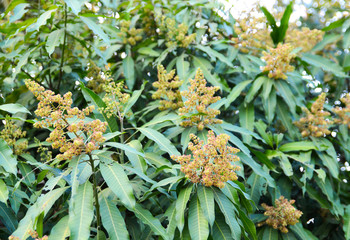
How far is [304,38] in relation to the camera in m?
3.91

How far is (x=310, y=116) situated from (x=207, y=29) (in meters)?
1.30

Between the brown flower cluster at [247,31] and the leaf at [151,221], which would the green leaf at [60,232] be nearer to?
the leaf at [151,221]

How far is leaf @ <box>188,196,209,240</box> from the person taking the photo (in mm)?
1757

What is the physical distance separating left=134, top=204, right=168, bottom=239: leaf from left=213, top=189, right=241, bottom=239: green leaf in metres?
0.31

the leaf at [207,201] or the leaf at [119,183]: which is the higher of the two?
the leaf at [119,183]

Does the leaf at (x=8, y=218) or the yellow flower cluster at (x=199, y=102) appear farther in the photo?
the yellow flower cluster at (x=199, y=102)

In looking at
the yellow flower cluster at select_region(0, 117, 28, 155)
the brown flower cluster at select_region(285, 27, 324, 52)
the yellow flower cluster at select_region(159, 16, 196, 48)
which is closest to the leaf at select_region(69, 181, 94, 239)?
the yellow flower cluster at select_region(0, 117, 28, 155)

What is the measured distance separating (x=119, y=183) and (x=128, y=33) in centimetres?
197

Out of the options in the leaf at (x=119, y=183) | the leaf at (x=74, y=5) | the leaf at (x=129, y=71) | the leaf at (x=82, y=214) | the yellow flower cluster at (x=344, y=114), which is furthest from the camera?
the yellow flower cluster at (x=344, y=114)

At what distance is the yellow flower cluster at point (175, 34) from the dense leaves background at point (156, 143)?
0.04 metres

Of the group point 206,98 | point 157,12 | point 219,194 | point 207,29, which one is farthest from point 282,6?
point 219,194

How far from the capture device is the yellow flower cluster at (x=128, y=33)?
327 centimetres

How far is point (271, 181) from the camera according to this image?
2422mm

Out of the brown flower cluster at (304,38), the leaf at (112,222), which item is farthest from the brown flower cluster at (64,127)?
the brown flower cluster at (304,38)
